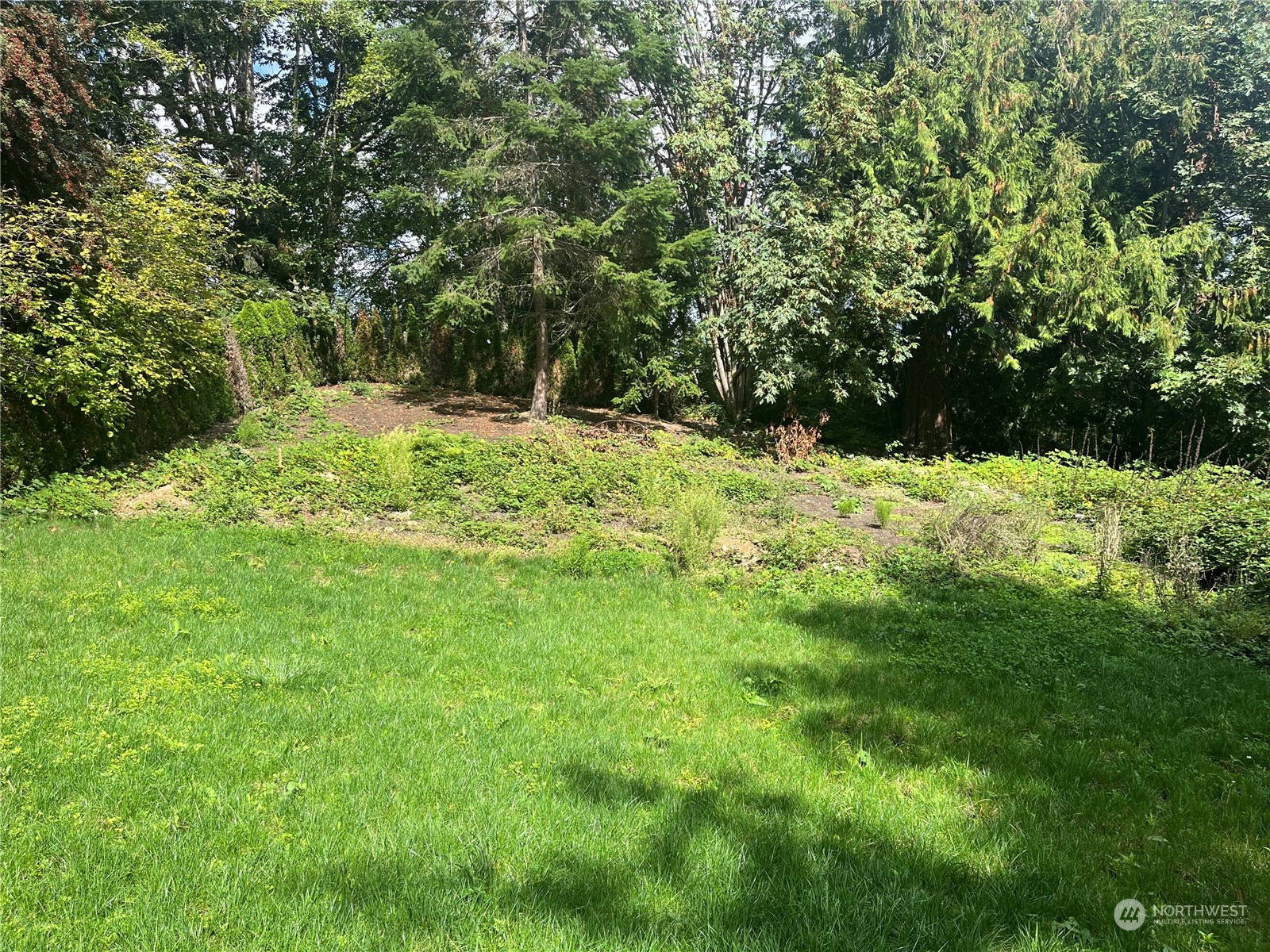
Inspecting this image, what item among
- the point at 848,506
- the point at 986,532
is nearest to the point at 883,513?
the point at 848,506

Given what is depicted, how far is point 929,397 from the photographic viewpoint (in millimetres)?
17922

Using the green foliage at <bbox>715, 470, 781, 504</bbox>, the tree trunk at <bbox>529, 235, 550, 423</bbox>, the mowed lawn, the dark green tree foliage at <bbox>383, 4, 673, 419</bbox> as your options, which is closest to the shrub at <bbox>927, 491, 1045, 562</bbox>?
the mowed lawn

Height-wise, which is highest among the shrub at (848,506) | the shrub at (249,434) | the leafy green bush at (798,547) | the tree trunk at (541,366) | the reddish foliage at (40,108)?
the reddish foliage at (40,108)

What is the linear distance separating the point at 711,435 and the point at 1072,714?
463 inches

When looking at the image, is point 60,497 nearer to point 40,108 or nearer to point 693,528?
point 40,108

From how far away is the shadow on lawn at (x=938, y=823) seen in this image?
7.60 feet

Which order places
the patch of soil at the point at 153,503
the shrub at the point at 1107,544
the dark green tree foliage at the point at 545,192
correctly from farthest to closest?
the dark green tree foliage at the point at 545,192 → the patch of soil at the point at 153,503 → the shrub at the point at 1107,544

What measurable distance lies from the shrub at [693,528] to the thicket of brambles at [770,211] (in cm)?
636

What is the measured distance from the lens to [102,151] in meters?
9.72

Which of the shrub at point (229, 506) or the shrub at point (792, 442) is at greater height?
the shrub at point (792, 442)

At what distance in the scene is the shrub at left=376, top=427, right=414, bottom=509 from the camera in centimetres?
930

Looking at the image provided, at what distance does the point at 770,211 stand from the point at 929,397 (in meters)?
6.52

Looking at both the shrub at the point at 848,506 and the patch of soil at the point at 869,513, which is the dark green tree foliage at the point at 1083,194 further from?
the shrub at the point at 848,506

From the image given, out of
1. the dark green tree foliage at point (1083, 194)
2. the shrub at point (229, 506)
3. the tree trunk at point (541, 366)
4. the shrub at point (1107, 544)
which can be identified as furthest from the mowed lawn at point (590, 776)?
the dark green tree foliage at point (1083, 194)
